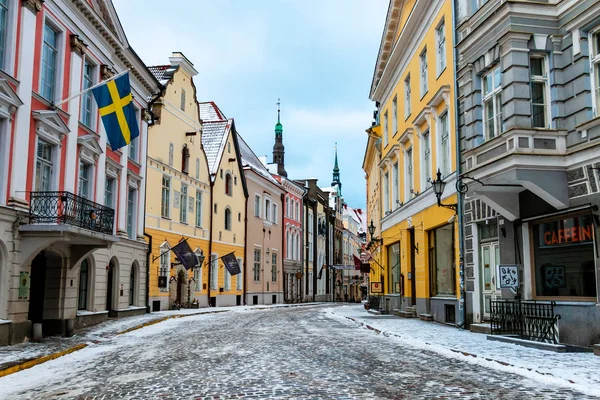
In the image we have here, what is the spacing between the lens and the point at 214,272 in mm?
38000

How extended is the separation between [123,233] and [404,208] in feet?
37.3

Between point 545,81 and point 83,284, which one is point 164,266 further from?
point 545,81

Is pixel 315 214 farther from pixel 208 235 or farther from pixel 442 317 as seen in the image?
pixel 442 317

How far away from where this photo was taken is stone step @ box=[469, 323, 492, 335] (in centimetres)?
1567

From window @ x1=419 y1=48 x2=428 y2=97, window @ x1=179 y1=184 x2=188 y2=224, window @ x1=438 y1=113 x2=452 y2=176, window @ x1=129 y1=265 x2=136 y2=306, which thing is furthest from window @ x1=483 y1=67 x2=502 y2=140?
window @ x1=179 y1=184 x2=188 y2=224

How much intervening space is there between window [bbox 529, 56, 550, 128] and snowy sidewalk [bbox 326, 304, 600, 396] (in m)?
4.83

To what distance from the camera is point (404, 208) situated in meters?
25.6

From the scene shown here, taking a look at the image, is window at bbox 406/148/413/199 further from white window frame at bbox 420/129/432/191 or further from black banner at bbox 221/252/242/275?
black banner at bbox 221/252/242/275

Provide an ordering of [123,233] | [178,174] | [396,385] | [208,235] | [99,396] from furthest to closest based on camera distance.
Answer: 1. [208,235]
2. [178,174]
3. [123,233]
4. [396,385]
5. [99,396]

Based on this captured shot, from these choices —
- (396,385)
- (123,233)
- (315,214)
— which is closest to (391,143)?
(123,233)

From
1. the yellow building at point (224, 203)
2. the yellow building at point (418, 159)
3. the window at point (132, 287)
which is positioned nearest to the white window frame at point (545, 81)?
the yellow building at point (418, 159)

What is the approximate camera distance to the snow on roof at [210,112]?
43281 millimetres

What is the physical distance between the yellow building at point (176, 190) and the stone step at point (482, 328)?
16.6 meters

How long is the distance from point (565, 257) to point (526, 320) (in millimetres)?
1730
